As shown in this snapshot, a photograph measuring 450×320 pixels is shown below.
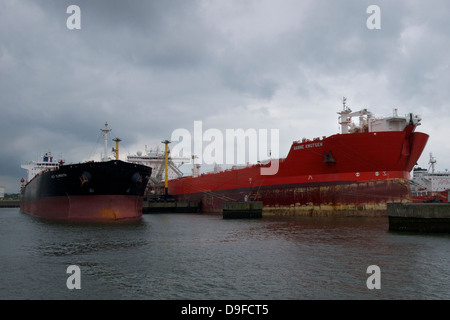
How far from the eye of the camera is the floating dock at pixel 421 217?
1313 centimetres

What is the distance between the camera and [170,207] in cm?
3456

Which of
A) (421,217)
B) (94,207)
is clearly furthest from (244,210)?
(421,217)

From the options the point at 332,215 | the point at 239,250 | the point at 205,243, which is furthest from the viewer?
the point at 332,215

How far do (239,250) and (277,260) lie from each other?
6.25 feet

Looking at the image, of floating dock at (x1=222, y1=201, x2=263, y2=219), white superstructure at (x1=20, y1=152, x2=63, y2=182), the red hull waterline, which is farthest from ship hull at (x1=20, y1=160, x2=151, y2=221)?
white superstructure at (x1=20, y1=152, x2=63, y2=182)

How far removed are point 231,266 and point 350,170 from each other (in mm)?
13689

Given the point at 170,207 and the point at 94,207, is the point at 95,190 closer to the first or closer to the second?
the point at 94,207

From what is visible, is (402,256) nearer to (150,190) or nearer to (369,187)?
(369,187)

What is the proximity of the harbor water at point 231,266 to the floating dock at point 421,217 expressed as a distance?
729mm

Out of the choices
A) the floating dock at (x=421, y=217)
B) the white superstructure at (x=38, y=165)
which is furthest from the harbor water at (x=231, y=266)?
the white superstructure at (x=38, y=165)

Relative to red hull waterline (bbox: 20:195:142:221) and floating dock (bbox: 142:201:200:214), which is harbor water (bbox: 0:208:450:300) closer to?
red hull waterline (bbox: 20:195:142:221)

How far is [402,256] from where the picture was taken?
9.09 meters

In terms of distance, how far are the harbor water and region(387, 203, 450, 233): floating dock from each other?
28.7 inches
